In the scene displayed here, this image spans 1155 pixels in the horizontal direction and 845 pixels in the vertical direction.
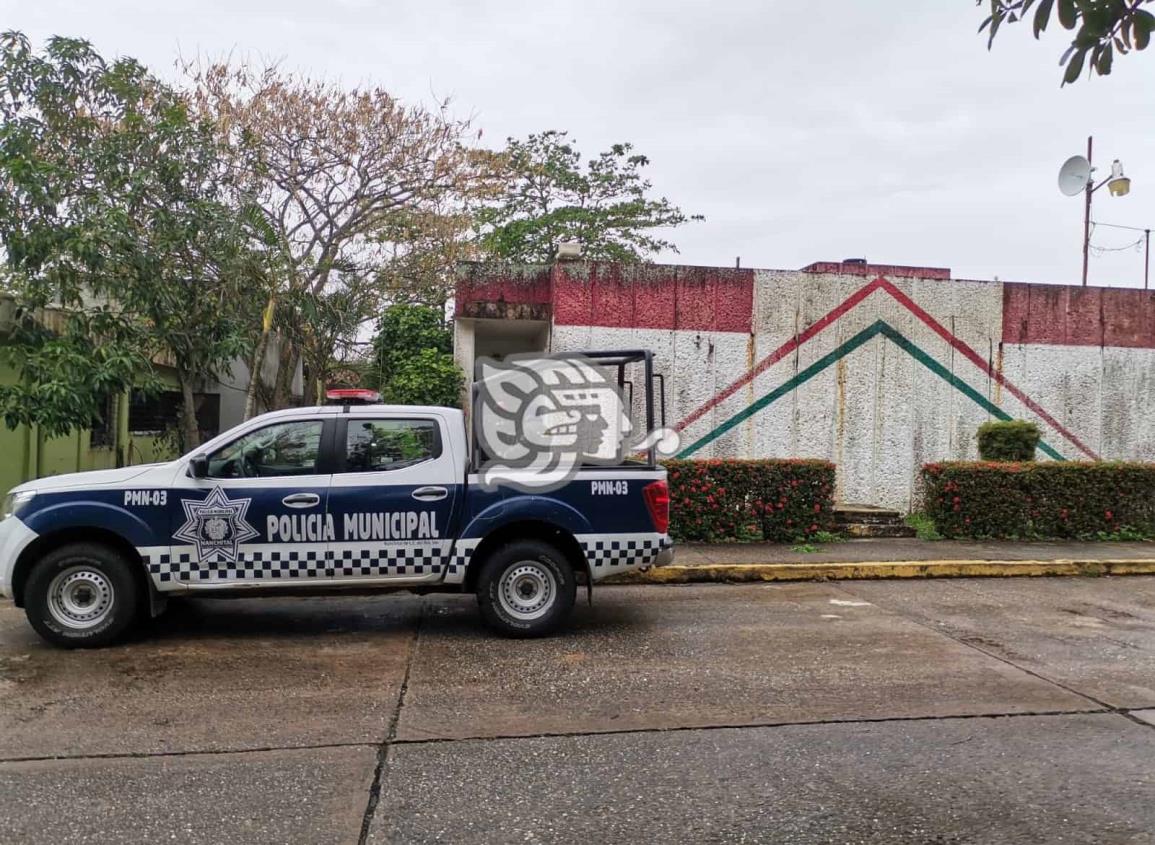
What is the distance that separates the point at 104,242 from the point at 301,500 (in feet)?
17.0

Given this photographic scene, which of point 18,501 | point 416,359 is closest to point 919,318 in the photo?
point 416,359

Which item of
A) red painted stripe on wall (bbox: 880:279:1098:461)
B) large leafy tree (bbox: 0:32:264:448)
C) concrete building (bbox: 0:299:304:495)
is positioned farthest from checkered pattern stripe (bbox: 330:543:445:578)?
red painted stripe on wall (bbox: 880:279:1098:461)

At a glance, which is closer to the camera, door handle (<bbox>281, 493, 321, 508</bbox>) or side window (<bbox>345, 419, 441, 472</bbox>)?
door handle (<bbox>281, 493, 321, 508</bbox>)

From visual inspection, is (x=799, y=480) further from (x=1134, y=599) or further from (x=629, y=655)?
(x=629, y=655)

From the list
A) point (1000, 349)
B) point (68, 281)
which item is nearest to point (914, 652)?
point (1000, 349)

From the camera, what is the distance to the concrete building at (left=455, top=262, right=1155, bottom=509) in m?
12.8

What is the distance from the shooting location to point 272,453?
6562 millimetres

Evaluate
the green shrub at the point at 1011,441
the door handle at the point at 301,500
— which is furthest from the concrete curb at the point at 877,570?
the door handle at the point at 301,500

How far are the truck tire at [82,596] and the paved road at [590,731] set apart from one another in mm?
207

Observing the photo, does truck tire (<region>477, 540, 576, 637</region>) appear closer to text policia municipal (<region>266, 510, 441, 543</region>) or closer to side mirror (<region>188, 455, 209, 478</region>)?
text policia municipal (<region>266, 510, 441, 543</region>)

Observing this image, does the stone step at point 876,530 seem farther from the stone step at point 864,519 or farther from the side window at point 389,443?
the side window at point 389,443

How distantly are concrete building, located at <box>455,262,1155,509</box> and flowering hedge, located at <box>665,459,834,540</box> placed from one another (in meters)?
1.87

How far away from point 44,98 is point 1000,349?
43.0 ft

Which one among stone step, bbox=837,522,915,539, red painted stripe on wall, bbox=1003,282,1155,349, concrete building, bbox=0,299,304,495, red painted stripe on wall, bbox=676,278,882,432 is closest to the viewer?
stone step, bbox=837,522,915,539
